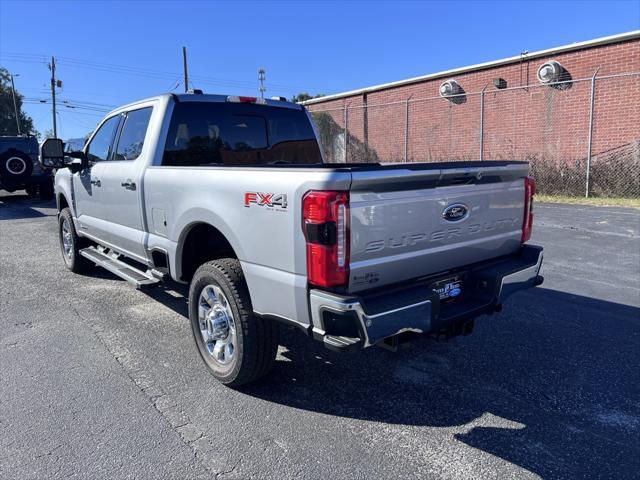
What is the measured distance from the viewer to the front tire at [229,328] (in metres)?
3.34

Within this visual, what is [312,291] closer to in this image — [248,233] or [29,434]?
[248,233]

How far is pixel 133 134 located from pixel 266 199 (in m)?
2.62

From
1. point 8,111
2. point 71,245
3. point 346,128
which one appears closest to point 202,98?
point 71,245

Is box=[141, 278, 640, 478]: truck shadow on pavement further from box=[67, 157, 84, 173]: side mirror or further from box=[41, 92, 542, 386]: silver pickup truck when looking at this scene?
box=[67, 157, 84, 173]: side mirror

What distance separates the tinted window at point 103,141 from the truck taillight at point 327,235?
12.0 feet

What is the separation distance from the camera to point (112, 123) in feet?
18.5

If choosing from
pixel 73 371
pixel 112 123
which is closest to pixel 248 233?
pixel 73 371

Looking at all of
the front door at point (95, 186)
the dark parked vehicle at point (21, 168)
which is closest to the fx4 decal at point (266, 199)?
the front door at point (95, 186)

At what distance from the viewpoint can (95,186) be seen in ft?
18.4

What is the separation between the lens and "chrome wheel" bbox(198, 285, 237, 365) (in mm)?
3580

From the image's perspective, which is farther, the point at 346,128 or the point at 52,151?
the point at 346,128

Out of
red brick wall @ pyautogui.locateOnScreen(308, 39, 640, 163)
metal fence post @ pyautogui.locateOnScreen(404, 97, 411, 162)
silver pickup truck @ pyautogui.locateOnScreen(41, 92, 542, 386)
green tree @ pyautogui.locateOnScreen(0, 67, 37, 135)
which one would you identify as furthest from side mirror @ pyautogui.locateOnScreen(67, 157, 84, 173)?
green tree @ pyautogui.locateOnScreen(0, 67, 37, 135)

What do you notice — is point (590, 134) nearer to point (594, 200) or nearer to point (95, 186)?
point (594, 200)

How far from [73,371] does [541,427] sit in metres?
3.34
